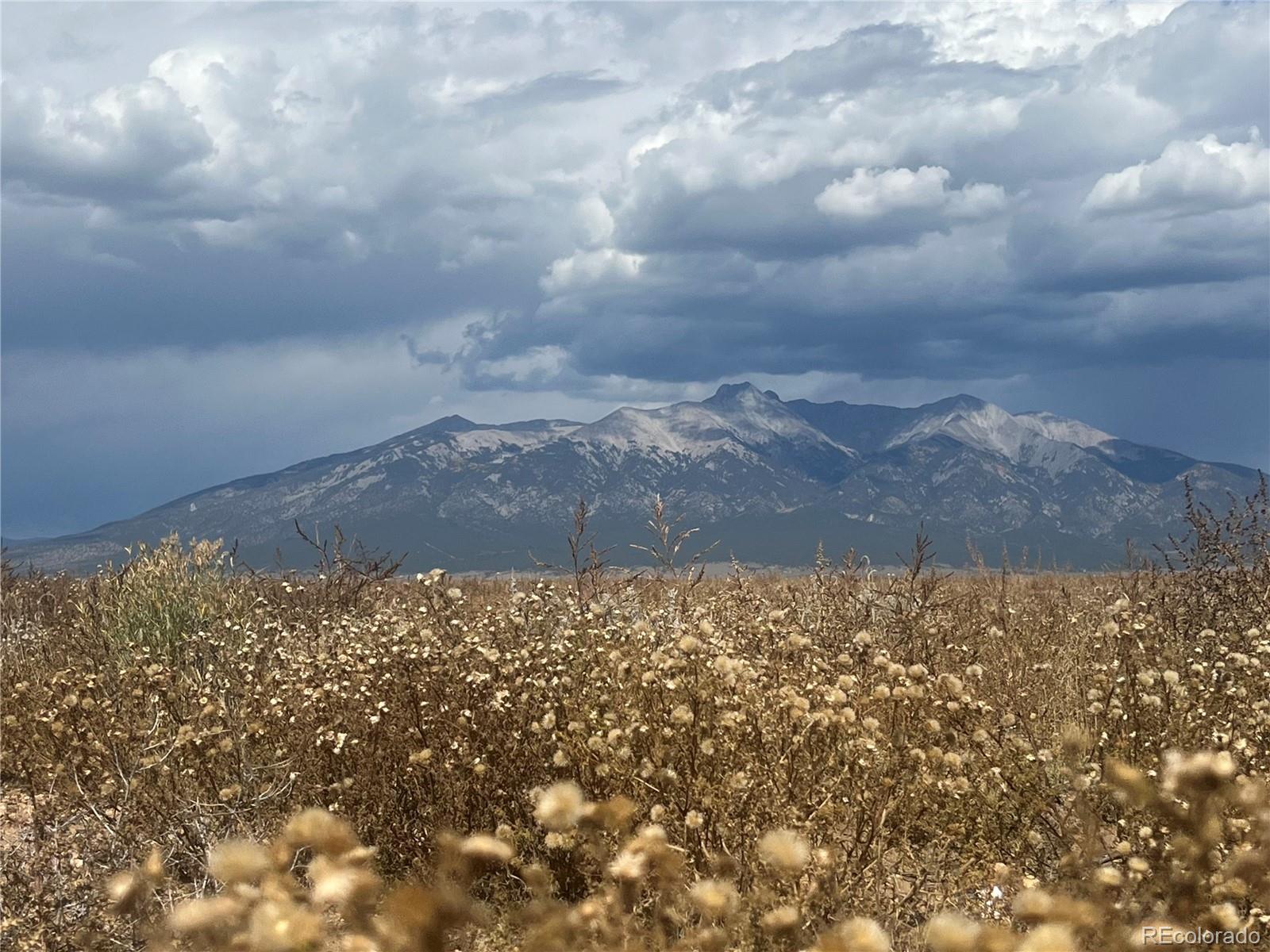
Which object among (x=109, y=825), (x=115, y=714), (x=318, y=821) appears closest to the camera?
(x=318, y=821)

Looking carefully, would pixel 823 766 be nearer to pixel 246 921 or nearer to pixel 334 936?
pixel 334 936

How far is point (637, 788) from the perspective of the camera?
4.39 metres

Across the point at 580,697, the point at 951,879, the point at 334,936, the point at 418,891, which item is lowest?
the point at 951,879

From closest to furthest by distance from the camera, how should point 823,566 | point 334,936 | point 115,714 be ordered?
point 334,936
point 115,714
point 823,566

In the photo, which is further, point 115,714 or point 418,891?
point 115,714

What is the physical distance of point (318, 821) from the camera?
6.74ft

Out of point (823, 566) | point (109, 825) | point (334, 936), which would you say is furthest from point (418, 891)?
point (823, 566)

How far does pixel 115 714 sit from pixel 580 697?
10.3ft

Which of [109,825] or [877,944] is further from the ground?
[877,944]

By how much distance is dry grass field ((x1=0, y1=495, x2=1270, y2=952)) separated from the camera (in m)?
2.29

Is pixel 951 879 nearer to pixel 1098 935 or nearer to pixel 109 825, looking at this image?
pixel 1098 935

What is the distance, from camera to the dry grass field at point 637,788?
90.4 inches

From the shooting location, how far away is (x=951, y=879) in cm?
422

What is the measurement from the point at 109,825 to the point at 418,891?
4343 mm
